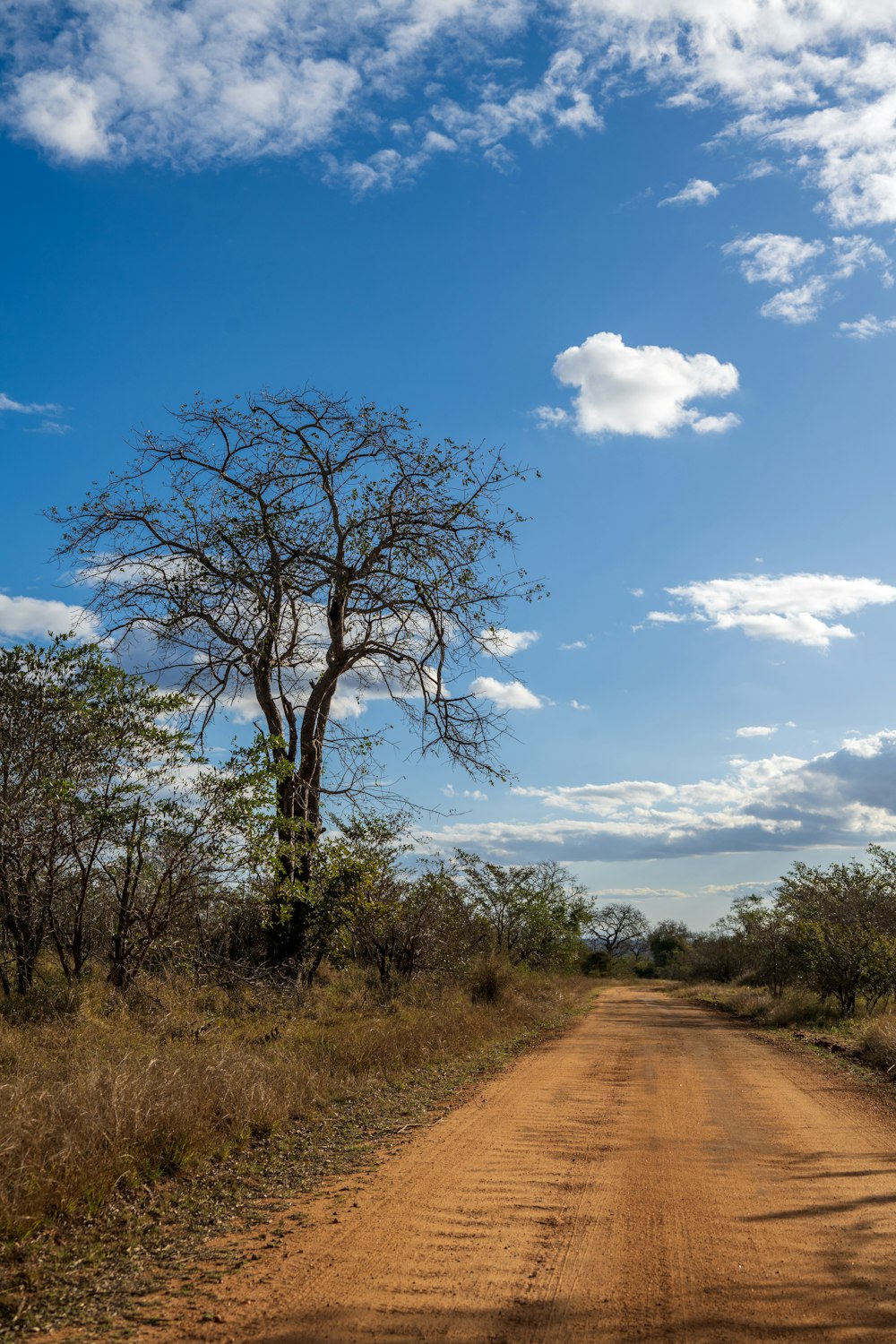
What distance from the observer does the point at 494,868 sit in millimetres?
38938

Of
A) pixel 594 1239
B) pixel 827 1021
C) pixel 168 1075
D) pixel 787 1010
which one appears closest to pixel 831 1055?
pixel 827 1021

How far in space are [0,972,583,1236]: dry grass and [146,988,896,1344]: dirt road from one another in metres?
1.22

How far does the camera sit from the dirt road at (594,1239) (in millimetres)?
3875

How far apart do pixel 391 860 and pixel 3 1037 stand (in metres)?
10.7

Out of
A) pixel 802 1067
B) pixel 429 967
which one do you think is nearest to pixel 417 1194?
pixel 802 1067

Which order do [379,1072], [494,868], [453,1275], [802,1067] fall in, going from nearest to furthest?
[453,1275]
[379,1072]
[802,1067]
[494,868]

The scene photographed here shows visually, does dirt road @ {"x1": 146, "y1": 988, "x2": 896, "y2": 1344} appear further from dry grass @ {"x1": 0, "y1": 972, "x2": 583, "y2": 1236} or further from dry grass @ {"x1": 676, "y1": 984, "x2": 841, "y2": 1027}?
dry grass @ {"x1": 676, "y1": 984, "x2": 841, "y2": 1027}

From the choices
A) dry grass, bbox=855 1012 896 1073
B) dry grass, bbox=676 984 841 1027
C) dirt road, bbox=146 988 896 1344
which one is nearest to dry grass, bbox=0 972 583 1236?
dirt road, bbox=146 988 896 1344

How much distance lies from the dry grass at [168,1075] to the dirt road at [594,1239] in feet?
3.99

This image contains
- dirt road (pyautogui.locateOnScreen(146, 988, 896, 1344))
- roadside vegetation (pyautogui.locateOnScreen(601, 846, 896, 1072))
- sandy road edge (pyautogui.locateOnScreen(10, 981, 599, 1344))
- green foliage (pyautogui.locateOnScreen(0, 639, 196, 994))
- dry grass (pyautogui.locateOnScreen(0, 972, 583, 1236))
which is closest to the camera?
dirt road (pyautogui.locateOnScreen(146, 988, 896, 1344))

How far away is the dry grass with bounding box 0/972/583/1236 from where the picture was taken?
17.3 feet

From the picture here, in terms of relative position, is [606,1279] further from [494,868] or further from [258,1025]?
[494,868]

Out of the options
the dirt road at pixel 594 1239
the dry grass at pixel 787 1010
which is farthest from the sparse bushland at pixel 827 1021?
the dirt road at pixel 594 1239

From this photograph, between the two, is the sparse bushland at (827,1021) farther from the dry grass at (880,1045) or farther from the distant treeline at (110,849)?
the distant treeline at (110,849)
